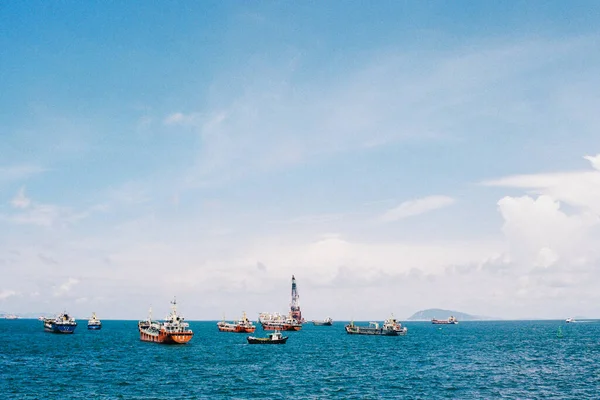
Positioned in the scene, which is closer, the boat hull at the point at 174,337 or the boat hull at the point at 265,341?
the boat hull at the point at 174,337

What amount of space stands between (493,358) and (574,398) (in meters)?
48.9

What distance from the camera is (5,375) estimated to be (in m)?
80.6

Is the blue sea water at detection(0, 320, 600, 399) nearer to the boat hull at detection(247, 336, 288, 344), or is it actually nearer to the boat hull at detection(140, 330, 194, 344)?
the boat hull at detection(140, 330, 194, 344)

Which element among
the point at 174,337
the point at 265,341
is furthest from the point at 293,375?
the point at 265,341

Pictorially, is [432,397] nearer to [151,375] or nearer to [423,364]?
[423,364]

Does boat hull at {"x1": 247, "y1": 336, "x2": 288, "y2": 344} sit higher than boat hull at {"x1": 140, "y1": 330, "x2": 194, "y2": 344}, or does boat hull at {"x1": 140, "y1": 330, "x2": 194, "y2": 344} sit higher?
boat hull at {"x1": 140, "y1": 330, "x2": 194, "y2": 344}

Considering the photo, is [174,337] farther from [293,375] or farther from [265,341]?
[293,375]

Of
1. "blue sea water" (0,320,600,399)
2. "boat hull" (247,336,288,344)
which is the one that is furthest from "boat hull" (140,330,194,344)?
"boat hull" (247,336,288,344)

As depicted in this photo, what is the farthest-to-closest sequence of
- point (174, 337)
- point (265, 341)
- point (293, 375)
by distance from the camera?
point (265, 341) < point (174, 337) < point (293, 375)

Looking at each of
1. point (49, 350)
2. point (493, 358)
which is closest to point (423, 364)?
point (493, 358)

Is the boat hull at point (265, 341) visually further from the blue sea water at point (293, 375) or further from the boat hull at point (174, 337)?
the blue sea water at point (293, 375)

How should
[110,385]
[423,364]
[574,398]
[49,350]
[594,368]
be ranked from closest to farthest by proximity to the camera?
1. [574,398]
2. [110,385]
3. [594,368]
4. [423,364]
5. [49,350]

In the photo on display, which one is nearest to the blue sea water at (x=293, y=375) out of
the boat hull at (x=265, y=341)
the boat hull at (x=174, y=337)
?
the boat hull at (x=174, y=337)

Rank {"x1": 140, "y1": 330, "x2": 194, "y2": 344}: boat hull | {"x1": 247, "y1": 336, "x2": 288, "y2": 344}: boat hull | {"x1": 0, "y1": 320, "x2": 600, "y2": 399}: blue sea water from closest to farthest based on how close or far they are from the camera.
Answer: {"x1": 0, "y1": 320, "x2": 600, "y2": 399}: blue sea water, {"x1": 140, "y1": 330, "x2": 194, "y2": 344}: boat hull, {"x1": 247, "y1": 336, "x2": 288, "y2": 344}: boat hull
